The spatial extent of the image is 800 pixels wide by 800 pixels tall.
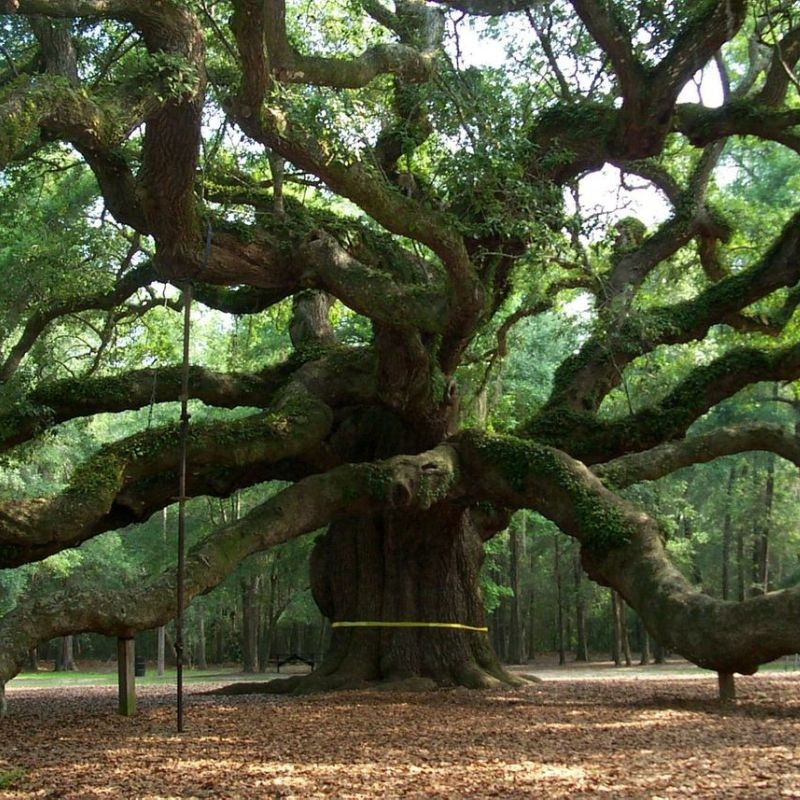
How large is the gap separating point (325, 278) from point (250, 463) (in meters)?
2.28

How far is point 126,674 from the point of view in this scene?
8.49m

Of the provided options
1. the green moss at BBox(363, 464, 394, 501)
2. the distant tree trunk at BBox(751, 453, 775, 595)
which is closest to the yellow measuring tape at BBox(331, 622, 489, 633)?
the green moss at BBox(363, 464, 394, 501)

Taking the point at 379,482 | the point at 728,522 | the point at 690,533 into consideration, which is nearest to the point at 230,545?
the point at 379,482

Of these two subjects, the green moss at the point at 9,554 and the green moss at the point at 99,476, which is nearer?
the green moss at the point at 99,476

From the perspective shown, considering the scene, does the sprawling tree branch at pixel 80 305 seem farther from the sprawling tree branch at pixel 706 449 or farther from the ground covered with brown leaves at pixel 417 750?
the sprawling tree branch at pixel 706 449

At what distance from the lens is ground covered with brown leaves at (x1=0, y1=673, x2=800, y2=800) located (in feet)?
15.6

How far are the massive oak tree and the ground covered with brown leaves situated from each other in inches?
41.4

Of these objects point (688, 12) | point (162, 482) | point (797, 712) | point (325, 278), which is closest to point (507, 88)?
point (688, 12)

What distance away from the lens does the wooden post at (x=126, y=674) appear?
329 inches

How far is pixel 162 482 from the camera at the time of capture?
11141mm

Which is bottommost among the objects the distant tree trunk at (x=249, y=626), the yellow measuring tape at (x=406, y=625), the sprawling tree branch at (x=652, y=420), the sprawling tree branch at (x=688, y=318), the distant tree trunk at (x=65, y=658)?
the distant tree trunk at (x=65, y=658)

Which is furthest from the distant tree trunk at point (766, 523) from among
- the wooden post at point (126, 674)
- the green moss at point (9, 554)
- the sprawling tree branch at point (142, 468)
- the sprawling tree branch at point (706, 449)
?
the green moss at point (9, 554)

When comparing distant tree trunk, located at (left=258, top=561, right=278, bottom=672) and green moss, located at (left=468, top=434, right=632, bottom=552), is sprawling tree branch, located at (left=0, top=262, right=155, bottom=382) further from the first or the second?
distant tree trunk, located at (left=258, top=561, right=278, bottom=672)

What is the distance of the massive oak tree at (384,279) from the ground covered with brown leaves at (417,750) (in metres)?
1.05
